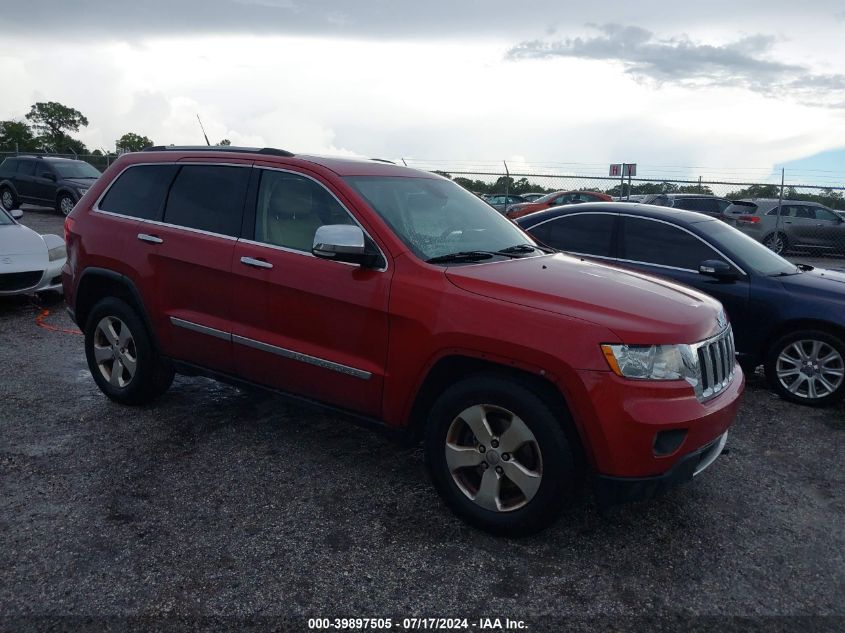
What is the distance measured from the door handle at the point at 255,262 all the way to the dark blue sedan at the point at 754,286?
2814mm

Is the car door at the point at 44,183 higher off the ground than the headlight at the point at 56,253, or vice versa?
the car door at the point at 44,183

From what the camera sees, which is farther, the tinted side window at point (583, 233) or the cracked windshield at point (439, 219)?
the tinted side window at point (583, 233)

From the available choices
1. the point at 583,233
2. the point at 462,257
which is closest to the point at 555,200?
the point at 583,233

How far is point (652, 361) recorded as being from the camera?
10.4ft

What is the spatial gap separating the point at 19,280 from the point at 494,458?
713 centimetres

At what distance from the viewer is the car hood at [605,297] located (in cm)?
319

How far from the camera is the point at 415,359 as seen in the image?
354 centimetres

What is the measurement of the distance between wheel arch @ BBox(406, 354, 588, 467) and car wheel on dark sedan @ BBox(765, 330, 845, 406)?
345cm

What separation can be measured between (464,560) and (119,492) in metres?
1.93

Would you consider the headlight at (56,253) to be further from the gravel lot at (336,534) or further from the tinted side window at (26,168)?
the tinted side window at (26,168)

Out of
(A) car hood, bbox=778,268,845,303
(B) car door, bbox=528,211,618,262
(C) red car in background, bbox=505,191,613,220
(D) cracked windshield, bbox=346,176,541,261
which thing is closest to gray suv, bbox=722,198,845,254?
(C) red car in background, bbox=505,191,613,220

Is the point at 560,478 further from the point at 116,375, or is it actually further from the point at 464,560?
the point at 116,375

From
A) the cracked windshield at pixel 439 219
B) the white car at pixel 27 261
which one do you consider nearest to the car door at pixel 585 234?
the cracked windshield at pixel 439 219

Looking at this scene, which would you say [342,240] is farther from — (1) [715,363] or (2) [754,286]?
(2) [754,286]
